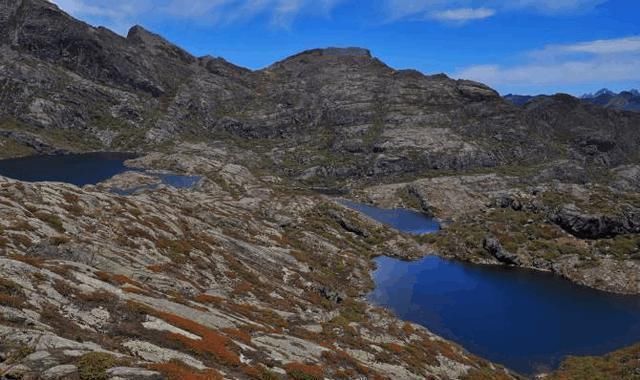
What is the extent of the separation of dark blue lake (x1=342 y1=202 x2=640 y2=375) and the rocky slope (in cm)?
1682

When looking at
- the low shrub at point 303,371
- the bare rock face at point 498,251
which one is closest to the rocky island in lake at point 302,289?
the low shrub at point 303,371

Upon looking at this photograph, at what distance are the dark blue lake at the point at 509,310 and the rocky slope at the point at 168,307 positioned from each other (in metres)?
16.8

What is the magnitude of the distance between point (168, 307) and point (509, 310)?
303 feet

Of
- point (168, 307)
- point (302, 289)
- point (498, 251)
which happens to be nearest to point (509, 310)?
point (498, 251)

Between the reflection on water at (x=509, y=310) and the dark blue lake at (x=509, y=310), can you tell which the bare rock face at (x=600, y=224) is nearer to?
the dark blue lake at (x=509, y=310)

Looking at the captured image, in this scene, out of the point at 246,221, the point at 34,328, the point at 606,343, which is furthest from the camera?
the point at 246,221

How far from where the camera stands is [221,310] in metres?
46.6

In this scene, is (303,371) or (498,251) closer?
(303,371)

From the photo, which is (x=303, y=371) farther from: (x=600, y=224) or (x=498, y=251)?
(x=600, y=224)

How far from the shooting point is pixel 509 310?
11094 centimetres

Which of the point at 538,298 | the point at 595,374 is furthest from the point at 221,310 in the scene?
the point at 538,298

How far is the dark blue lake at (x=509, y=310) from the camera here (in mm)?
89688

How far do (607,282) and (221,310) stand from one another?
12448 centimetres

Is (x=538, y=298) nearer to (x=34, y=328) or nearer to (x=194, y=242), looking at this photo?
(x=194, y=242)
